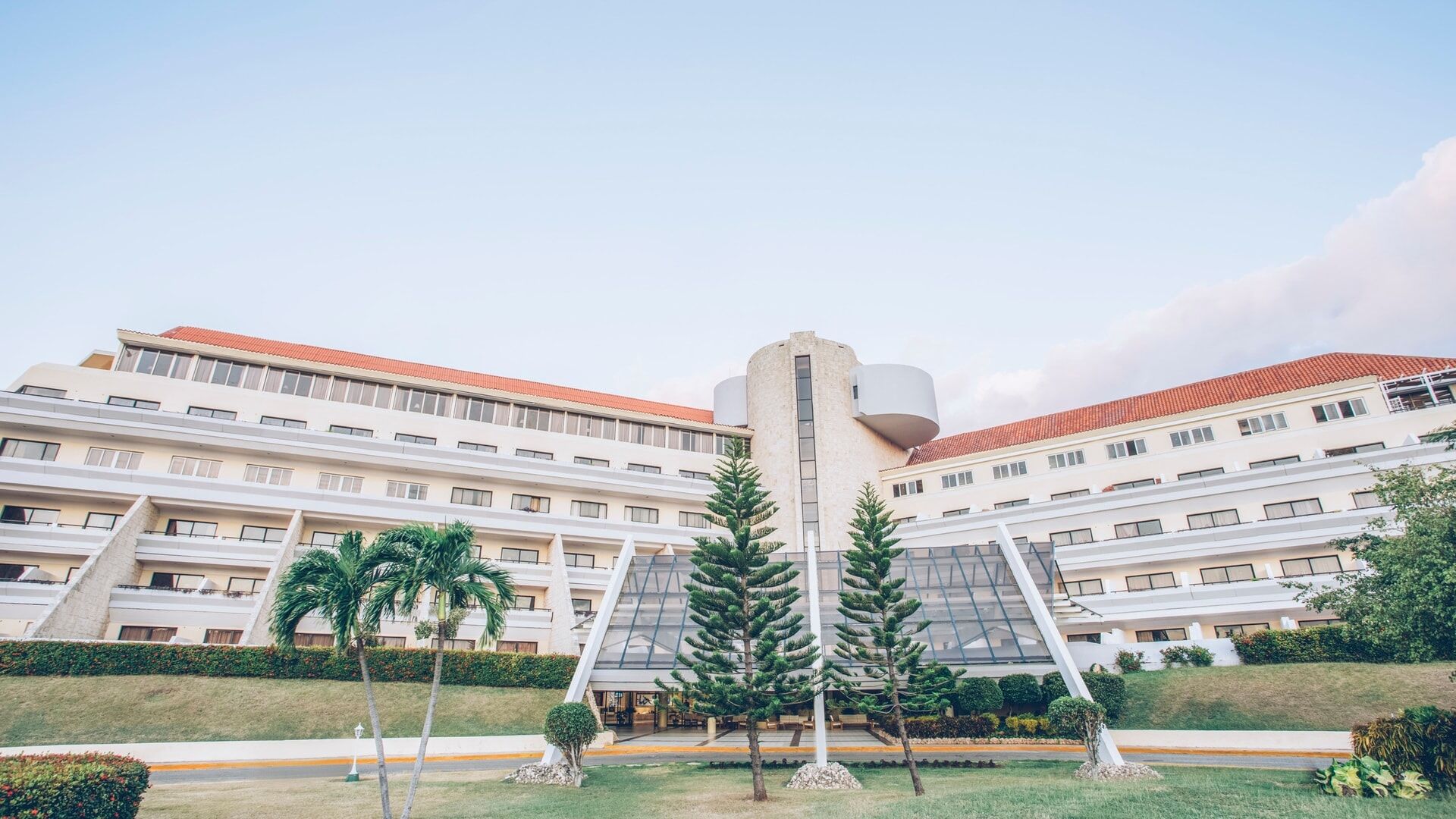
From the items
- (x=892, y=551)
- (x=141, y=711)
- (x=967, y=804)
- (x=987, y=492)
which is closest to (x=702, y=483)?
(x=987, y=492)

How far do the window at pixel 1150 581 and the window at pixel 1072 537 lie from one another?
97.0 inches

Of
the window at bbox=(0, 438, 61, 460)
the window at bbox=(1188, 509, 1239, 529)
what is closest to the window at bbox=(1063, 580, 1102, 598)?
the window at bbox=(1188, 509, 1239, 529)

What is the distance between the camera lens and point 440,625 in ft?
42.2

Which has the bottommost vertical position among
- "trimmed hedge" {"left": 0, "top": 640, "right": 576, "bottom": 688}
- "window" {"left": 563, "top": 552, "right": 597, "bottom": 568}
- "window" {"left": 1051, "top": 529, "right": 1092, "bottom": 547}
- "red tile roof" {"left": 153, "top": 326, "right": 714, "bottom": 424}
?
"trimmed hedge" {"left": 0, "top": 640, "right": 576, "bottom": 688}

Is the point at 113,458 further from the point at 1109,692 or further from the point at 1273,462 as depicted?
the point at 1273,462

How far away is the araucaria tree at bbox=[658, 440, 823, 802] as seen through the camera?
57.2ft

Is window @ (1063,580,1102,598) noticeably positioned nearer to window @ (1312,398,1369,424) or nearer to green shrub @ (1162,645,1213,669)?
green shrub @ (1162,645,1213,669)

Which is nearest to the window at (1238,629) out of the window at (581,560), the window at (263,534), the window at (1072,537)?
the window at (1072,537)

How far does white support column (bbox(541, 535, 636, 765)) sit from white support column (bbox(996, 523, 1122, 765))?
41.7 ft

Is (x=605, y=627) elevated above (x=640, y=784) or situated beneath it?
elevated above

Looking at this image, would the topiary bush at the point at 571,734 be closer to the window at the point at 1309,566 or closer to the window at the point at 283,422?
the window at the point at 283,422

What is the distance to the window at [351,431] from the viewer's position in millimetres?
33844

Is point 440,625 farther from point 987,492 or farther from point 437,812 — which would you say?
point 987,492

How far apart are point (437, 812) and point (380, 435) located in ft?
81.8
